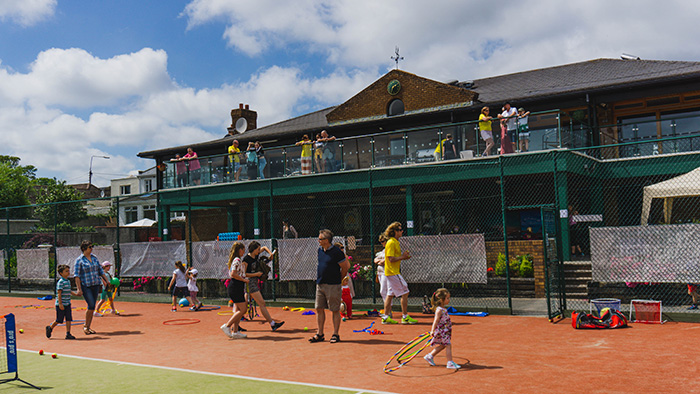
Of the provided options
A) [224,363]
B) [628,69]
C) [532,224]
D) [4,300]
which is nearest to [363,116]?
[532,224]

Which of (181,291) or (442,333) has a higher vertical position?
(442,333)

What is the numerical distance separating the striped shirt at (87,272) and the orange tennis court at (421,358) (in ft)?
3.50

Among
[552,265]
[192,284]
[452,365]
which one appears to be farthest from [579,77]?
[452,365]

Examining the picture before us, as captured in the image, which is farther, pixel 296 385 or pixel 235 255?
pixel 235 255

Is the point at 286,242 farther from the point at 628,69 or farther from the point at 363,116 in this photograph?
the point at 628,69

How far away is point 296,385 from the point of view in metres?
6.59

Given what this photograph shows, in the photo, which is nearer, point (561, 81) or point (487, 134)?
point (487, 134)

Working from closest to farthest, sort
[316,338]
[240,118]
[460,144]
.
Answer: [316,338] < [460,144] < [240,118]

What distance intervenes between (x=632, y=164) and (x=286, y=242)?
12.2m

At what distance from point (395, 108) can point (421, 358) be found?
1999 cm

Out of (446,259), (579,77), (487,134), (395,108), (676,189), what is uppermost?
(579,77)

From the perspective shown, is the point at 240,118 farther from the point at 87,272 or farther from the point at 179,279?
the point at 87,272

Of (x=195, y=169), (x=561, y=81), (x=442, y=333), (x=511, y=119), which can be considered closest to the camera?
(x=442, y=333)

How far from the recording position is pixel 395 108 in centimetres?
2677
